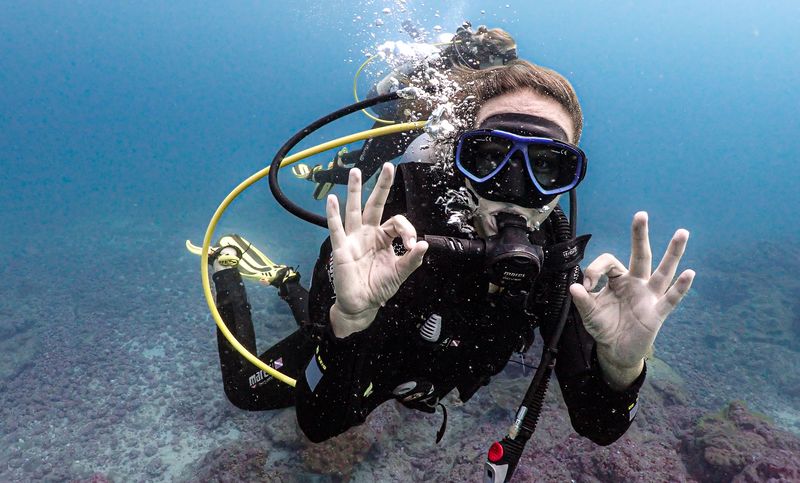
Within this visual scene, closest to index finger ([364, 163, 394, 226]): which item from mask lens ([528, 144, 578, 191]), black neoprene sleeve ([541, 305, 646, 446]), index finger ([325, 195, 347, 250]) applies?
index finger ([325, 195, 347, 250])

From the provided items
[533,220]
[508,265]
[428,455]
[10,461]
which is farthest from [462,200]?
[10,461]

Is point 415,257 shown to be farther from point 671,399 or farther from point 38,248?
point 38,248

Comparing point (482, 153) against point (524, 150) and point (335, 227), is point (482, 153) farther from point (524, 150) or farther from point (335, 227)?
point (335, 227)

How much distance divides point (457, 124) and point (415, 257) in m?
1.43

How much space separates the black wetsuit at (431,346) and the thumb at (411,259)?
0.42 meters

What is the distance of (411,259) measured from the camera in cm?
173

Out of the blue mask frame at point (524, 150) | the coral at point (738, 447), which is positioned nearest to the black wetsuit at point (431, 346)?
the blue mask frame at point (524, 150)

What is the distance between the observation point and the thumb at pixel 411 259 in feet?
5.46

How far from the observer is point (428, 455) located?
20.0 ft

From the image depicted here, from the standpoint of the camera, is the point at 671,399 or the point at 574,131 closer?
the point at 574,131

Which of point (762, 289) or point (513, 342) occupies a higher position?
point (513, 342)

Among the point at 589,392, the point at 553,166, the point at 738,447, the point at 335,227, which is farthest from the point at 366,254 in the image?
the point at 738,447

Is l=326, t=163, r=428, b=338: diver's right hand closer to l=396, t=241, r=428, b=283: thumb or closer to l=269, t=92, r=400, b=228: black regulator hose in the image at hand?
l=396, t=241, r=428, b=283: thumb

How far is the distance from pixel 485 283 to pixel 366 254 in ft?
2.92
